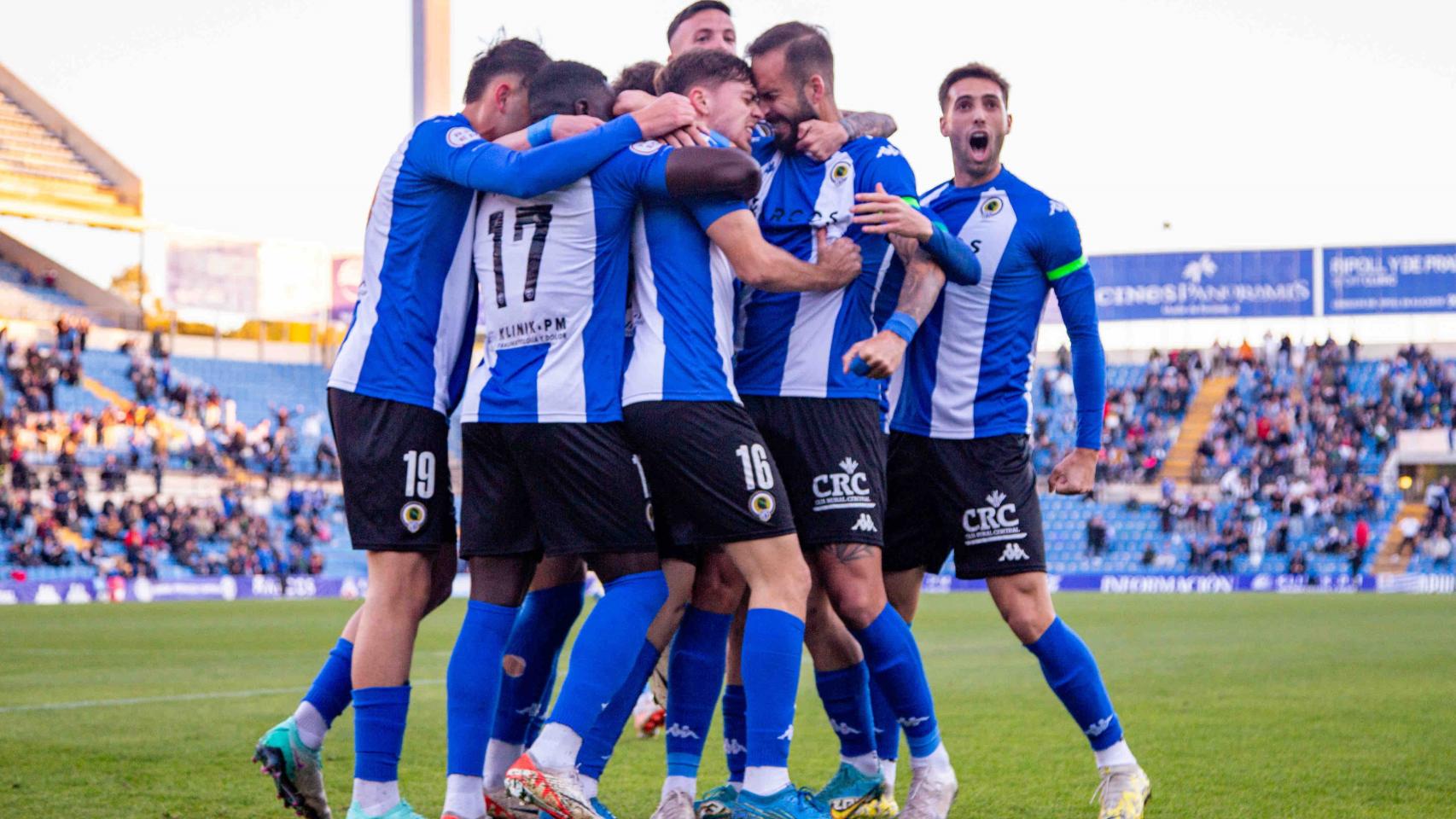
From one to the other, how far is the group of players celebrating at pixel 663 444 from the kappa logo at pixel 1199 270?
146 feet

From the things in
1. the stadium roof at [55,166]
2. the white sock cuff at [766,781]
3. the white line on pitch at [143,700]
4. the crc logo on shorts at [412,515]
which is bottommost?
the white line on pitch at [143,700]

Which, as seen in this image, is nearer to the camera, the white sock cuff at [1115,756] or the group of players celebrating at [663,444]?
the group of players celebrating at [663,444]

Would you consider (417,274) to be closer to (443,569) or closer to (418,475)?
(418,475)

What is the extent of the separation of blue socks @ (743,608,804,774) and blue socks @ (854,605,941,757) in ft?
1.64

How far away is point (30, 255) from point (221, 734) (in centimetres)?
3957

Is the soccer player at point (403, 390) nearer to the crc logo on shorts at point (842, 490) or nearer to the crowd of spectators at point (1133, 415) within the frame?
the crc logo on shorts at point (842, 490)

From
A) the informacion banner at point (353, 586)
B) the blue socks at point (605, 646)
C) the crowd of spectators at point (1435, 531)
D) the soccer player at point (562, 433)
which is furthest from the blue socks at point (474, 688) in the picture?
the crowd of spectators at point (1435, 531)

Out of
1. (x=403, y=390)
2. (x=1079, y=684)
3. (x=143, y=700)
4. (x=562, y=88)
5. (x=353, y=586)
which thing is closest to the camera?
(x=403, y=390)

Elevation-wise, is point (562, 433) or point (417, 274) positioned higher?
point (417, 274)

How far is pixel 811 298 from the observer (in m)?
5.03

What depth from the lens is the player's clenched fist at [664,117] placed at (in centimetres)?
449

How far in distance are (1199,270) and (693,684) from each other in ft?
150

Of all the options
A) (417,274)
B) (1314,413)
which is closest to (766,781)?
(417,274)

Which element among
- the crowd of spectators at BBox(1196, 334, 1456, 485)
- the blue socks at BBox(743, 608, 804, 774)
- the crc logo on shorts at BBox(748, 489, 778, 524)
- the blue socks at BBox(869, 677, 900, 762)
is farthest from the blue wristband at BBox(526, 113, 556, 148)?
the crowd of spectators at BBox(1196, 334, 1456, 485)
